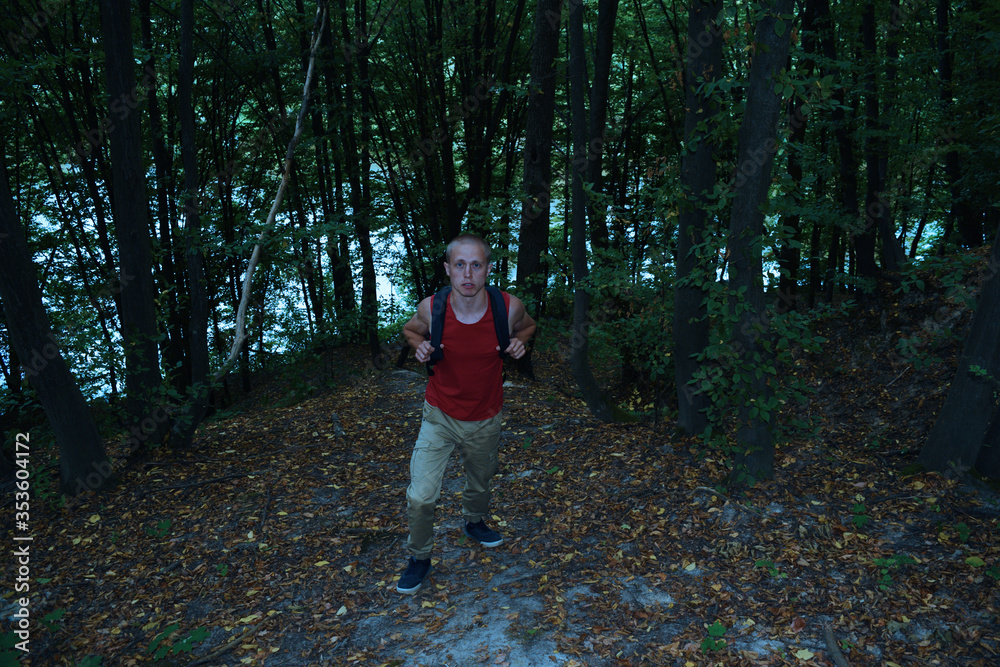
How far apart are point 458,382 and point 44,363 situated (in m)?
4.24

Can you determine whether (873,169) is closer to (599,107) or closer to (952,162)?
(952,162)

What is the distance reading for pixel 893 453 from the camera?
5523mm

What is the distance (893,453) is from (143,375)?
24.7 feet

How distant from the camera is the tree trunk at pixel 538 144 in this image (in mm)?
8789

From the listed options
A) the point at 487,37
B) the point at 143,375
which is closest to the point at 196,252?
the point at 143,375

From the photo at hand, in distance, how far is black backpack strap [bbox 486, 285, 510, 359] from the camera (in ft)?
12.8

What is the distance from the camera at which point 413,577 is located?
13.6 feet

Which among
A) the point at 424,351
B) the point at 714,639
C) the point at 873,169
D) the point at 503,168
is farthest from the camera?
the point at 503,168

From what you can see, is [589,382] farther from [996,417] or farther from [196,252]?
[196,252]

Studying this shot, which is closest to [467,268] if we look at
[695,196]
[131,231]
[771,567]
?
[695,196]

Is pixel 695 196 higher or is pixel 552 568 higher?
pixel 695 196

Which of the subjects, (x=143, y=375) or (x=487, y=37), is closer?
(x=143, y=375)

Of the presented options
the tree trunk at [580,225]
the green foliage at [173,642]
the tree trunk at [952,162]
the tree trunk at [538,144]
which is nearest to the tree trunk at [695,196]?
the tree trunk at [580,225]

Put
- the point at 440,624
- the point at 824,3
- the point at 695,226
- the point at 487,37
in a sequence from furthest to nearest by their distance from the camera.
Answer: the point at 487,37
the point at 824,3
the point at 695,226
the point at 440,624
